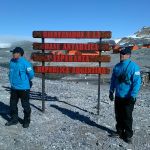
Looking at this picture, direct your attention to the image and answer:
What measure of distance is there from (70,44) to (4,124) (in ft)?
10.6

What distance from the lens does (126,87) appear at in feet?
30.2

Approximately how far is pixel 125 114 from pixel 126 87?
61cm

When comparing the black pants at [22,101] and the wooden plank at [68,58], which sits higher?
the wooden plank at [68,58]

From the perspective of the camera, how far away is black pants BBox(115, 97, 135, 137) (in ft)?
30.1

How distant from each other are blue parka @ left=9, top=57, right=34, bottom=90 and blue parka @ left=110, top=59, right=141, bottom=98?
82.6 inches

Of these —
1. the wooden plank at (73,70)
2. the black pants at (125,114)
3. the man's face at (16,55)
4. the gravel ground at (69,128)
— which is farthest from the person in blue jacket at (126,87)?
the wooden plank at (73,70)

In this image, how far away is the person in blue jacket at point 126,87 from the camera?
9.09 m

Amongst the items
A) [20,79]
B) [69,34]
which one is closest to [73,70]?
[69,34]

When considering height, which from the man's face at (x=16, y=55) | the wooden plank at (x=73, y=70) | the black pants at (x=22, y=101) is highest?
the man's face at (x=16, y=55)

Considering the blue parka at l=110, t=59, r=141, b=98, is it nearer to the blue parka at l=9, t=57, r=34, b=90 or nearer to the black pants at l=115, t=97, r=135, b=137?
the black pants at l=115, t=97, r=135, b=137

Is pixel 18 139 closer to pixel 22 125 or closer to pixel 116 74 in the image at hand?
pixel 22 125

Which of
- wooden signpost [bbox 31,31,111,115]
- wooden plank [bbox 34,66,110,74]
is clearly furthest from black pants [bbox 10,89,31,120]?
wooden plank [bbox 34,66,110,74]

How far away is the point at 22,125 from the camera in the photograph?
1001 centimetres

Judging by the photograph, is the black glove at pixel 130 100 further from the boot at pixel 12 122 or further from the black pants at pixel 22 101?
the boot at pixel 12 122
